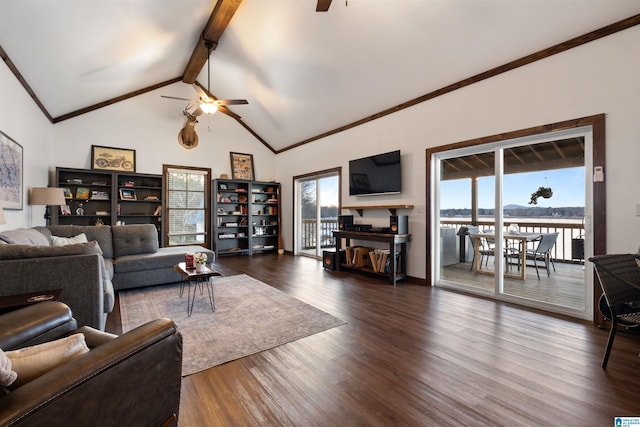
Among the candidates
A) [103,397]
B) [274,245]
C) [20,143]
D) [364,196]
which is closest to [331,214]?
[364,196]

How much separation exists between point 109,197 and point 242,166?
3002mm

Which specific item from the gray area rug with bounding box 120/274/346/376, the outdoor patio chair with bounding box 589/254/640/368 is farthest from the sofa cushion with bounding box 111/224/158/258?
the outdoor patio chair with bounding box 589/254/640/368

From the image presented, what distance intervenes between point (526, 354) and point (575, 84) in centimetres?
271

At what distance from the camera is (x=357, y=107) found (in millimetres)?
5242

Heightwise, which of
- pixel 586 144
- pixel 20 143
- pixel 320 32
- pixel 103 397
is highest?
pixel 320 32

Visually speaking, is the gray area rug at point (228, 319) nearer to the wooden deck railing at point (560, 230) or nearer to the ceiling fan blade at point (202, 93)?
the wooden deck railing at point (560, 230)

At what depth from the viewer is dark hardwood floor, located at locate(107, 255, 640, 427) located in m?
1.60

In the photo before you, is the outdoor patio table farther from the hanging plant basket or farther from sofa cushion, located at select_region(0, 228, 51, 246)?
sofa cushion, located at select_region(0, 228, 51, 246)

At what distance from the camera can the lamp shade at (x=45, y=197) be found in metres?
4.23

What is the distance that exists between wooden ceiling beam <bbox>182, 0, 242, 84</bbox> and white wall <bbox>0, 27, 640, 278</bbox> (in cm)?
119

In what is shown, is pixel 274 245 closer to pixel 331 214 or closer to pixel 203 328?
pixel 331 214

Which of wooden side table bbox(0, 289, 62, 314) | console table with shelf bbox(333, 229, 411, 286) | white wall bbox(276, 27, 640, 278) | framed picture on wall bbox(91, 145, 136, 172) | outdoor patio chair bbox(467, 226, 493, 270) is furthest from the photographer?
framed picture on wall bbox(91, 145, 136, 172)

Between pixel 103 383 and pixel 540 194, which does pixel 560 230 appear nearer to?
pixel 540 194

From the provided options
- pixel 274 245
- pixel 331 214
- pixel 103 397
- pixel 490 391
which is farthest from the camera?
pixel 274 245
